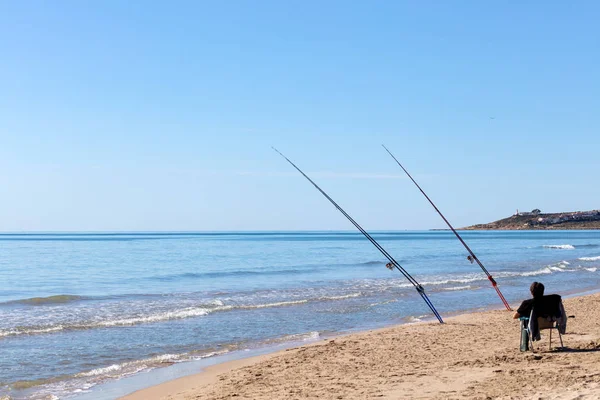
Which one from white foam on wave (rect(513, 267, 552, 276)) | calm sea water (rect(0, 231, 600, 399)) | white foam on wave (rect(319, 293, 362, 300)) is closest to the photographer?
calm sea water (rect(0, 231, 600, 399))

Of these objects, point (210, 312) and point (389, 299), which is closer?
point (210, 312)

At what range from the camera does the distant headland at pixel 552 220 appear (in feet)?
521

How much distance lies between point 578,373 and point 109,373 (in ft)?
19.6

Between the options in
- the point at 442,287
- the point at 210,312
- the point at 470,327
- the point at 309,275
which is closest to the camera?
the point at 470,327

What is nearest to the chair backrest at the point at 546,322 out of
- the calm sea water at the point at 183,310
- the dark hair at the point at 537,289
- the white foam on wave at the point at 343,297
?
the dark hair at the point at 537,289

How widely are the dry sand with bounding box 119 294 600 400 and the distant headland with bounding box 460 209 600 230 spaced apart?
159711mm

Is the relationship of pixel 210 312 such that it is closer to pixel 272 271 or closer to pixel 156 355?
pixel 156 355

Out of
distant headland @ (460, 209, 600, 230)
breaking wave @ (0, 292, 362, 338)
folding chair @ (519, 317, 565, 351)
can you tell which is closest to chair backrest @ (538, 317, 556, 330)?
folding chair @ (519, 317, 565, 351)

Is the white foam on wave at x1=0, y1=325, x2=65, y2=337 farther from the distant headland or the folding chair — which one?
the distant headland

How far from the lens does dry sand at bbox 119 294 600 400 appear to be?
6262 mm

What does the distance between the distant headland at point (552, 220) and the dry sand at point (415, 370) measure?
160m

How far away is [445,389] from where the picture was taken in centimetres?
636

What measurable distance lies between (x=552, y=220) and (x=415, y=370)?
16762cm

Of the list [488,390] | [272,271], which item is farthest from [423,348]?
[272,271]
